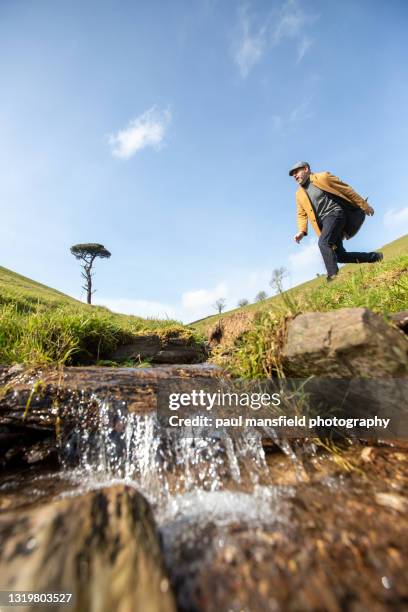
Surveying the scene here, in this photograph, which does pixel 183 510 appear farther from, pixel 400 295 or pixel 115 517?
pixel 400 295

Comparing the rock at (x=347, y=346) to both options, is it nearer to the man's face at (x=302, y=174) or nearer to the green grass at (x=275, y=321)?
the green grass at (x=275, y=321)

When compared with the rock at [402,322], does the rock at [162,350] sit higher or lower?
higher

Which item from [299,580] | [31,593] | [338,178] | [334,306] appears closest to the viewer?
[31,593]

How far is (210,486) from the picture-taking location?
8.65 ft

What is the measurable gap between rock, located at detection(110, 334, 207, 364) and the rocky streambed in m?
3.74

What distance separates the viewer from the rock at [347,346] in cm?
260

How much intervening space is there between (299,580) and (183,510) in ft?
3.27

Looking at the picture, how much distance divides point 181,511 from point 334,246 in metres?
6.17

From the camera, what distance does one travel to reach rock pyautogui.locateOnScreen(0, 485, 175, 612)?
1385mm

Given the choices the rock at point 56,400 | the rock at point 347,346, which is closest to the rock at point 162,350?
the rock at point 56,400

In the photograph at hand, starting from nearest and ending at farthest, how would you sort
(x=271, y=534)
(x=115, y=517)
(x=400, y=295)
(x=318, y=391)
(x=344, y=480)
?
1. (x=115, y=517)
2. (x=271, y=534)
3. (x=344, y=480)
4. (x=318, y=391)
5. (x=400, y=295)

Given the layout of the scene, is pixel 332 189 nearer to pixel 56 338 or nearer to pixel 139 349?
pixel 139 349

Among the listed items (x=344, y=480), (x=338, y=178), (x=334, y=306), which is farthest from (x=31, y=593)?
(x=338, y=178)

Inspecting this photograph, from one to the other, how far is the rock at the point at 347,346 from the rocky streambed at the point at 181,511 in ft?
2.80
